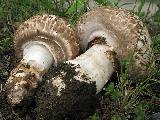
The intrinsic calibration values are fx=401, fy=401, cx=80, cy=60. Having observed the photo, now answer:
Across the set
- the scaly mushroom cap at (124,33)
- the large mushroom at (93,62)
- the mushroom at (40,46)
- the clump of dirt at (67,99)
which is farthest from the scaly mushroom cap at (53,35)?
the clump of dirt at (67,99)

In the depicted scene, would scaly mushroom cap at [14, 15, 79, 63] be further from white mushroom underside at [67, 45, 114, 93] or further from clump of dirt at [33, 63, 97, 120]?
clump of dirt at [33, 63, 97, 120]

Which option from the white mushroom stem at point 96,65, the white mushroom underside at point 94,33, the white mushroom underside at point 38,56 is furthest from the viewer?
the white mushroom underside at point 94,33

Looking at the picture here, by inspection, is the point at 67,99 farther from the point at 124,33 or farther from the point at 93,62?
the point at 124,33

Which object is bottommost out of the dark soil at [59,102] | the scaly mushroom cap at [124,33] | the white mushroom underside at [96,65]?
the dark soil at [59,102]

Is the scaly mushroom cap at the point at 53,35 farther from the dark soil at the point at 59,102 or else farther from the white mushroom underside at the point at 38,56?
the dark soil at the point at 59,102

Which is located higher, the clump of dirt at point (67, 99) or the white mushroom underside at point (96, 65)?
the white mushroom underside at point (96, 65)

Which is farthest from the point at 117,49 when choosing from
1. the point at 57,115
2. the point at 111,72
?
the point at 57,115

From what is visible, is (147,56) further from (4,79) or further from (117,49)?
(4,79)
